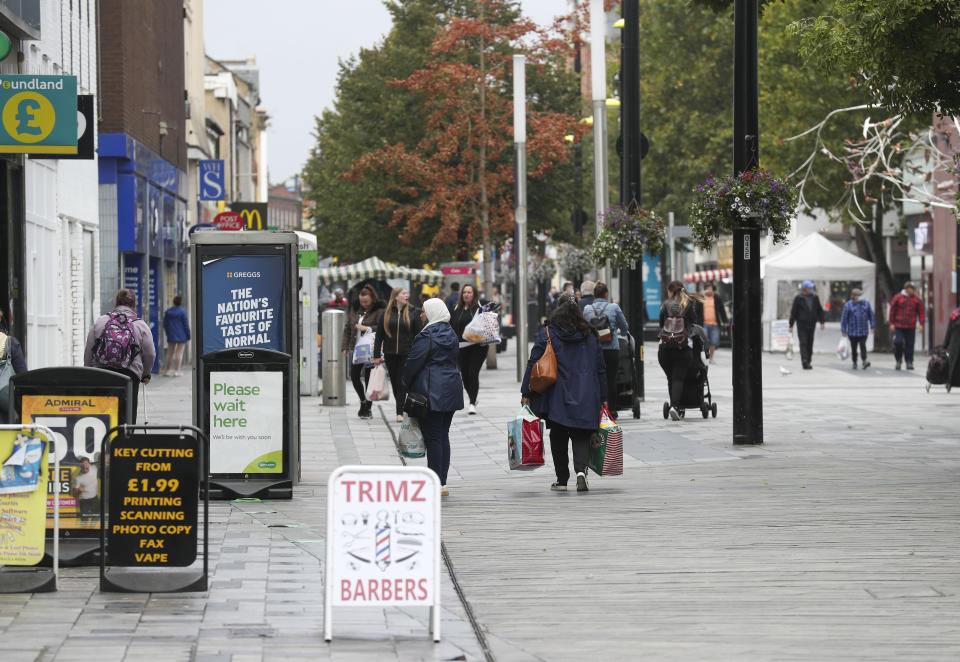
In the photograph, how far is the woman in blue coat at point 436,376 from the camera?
1275 centimetres

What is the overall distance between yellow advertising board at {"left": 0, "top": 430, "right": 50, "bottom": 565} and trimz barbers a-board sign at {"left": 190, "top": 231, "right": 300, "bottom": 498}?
4323 mm

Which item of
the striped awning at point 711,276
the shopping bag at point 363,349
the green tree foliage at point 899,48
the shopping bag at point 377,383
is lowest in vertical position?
the shopping bag at point 377,383

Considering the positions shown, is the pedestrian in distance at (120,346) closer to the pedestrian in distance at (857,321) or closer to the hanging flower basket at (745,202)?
the hanging flower basket at (745,202)

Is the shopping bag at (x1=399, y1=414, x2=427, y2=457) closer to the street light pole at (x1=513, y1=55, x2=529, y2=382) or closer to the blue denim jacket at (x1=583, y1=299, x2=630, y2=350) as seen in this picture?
the blue denim jacket at (x1=583, y1=299, x2=630, y2=350)

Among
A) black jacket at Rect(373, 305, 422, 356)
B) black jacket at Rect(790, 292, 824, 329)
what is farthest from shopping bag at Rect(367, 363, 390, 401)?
black jacket at Rect(790, 292, 824, 329)

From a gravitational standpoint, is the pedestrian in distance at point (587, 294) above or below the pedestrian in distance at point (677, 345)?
above

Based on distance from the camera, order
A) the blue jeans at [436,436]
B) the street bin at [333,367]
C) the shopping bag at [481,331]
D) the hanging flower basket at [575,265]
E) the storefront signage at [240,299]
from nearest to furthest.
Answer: the blue jeans at [436,436] < the storefront signage at [240,299] < the shopping bag at [481,331] < the street bin at [333,367] < the hanging flower basket at [575,265]

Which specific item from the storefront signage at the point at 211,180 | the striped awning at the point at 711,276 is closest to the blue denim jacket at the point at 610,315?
the storefront signage at the point at 211,180

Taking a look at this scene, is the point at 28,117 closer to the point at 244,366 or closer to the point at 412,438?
the point at 244,366

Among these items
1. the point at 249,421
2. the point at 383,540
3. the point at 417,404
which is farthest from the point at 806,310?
the point at 383,540

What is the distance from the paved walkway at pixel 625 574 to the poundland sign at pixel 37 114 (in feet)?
12.2

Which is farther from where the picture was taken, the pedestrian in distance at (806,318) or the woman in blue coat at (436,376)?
the pedestrian in distance at (806,318)

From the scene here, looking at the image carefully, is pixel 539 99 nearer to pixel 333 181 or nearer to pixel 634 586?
pixel 333 181

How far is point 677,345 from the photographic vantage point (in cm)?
2045
